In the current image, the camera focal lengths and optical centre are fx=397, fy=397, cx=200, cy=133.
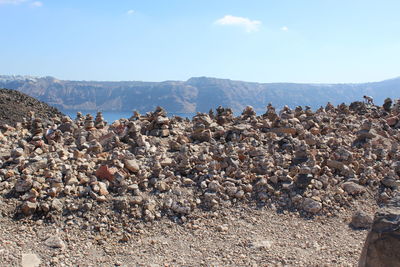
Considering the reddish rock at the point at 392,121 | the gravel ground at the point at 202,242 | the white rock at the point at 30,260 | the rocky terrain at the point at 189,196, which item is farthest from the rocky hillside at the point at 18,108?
Result: the reddish rock at the point at 392,121

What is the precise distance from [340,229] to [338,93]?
6419 centimetres

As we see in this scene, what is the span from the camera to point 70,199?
6.48m

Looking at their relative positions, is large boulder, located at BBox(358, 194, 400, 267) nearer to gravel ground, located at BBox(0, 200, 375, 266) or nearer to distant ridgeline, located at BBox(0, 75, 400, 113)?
gravel ground, located at BBox(0, 200, 375, 266)

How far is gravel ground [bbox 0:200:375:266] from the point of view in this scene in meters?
5.42

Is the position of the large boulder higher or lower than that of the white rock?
higher

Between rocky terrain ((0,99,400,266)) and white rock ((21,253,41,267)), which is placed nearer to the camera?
white rock ((21,253,41,267))

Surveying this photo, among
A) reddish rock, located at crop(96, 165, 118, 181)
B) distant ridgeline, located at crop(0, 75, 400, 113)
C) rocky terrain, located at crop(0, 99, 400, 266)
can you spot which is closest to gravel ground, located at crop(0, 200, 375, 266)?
rocky terrain, located at crop(0, 99, 400, 266)

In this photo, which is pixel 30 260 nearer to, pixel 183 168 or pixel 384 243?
pixel 183 168

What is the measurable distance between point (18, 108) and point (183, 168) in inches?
667

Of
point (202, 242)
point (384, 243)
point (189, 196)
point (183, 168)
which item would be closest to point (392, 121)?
point (183, 168)

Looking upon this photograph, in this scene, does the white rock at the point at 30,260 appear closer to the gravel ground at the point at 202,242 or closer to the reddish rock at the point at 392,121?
the gravel ground at the point at 202,242

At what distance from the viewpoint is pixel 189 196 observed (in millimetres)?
6926

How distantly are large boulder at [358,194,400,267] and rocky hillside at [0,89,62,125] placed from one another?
16.6 m

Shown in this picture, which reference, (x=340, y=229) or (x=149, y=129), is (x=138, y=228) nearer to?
(x=340, y=229)
